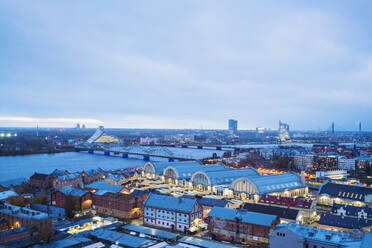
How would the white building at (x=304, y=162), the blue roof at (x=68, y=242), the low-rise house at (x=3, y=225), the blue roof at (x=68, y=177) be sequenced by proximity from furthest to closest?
1. the white building at (x=304, y=162)
2. the blue roof at (x=68, y=177)
3. the low-rise house at (x=3, y=225)
4. the blue roof at (x=68, y=242)

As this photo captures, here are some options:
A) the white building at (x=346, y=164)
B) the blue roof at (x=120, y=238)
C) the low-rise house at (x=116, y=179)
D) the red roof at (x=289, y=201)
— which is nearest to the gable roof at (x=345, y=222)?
the red roof at (x=289, y=201)

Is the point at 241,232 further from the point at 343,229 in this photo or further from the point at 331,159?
the point at 331,159

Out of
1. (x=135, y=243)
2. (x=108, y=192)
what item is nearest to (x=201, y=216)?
(x=135, y=243)

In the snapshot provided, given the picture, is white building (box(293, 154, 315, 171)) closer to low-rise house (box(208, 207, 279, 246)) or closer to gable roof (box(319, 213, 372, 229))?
gable roof (box(319, 213, 372, 229))

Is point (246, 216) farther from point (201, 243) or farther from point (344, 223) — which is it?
point (344, 223)

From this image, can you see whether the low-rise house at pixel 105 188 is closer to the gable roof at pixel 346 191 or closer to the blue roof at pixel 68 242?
the blue roof at pixel 68 242

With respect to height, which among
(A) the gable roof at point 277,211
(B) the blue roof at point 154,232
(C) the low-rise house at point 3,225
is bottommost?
(B) the blue roof at point 154,232

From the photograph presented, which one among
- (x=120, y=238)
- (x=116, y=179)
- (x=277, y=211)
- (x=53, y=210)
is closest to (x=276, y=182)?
(x=277, y=211)
